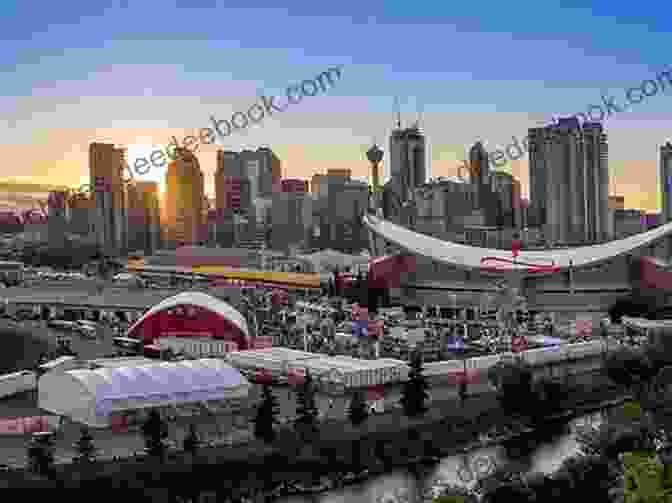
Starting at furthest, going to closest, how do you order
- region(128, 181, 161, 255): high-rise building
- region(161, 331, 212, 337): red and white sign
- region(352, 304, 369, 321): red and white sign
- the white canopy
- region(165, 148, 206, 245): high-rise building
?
region(165, 148, 206, 245): high-rise building → region(128, 181, 161, 255): high-rise building → the white canopy → region(352, 304, 369, 321): red and white sign → region(161, 331, 212, 337): red and white sign

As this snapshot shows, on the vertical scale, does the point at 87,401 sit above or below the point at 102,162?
below

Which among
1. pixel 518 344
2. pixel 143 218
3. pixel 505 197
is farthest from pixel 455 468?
pixel 505 197

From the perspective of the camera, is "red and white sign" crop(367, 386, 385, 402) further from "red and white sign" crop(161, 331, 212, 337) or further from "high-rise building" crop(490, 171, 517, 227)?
"high-rise building" crop(490, 171, 517, 227)

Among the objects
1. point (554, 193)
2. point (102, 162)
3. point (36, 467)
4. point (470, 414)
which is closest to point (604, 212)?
point (554, 193)

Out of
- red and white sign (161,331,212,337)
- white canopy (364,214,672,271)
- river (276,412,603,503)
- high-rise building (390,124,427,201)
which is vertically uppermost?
high-rise building (390,124,427,201)

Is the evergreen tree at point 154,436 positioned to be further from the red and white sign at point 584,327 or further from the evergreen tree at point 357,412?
the red and white sign at point 584,327

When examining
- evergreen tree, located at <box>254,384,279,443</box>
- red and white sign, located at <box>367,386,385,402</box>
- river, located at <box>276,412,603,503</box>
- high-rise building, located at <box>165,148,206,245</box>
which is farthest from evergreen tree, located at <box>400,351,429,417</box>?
high-rise building, located at <box>165,148,206,245</box>

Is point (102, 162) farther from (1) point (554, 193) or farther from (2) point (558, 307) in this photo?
(2) point (558, 307)
